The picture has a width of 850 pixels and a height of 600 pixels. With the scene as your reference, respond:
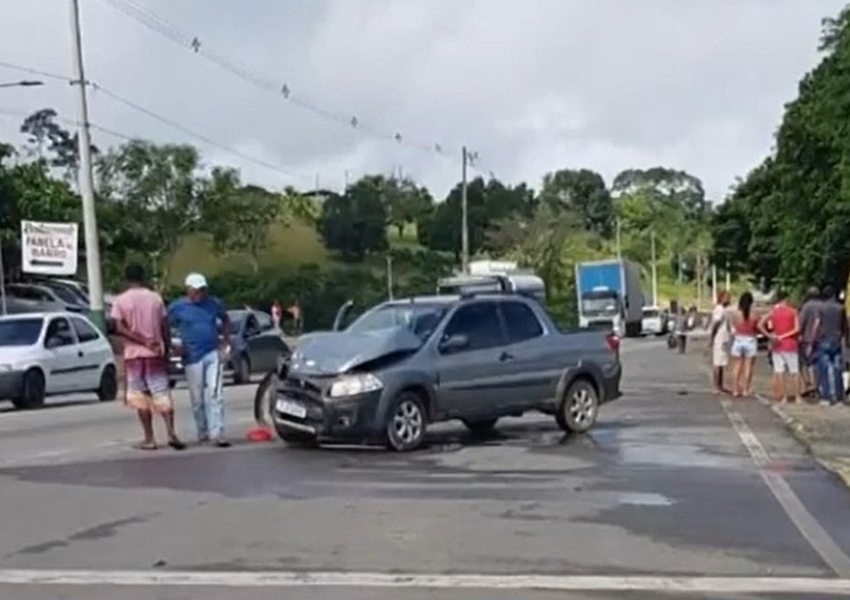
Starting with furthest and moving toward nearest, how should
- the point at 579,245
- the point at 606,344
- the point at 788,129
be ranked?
1. the point at 579,245
2. the point at 788,129
3. the point at 606,344

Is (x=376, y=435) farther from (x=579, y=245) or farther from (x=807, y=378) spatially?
(x=579, y=245)

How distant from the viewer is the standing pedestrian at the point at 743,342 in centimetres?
2758

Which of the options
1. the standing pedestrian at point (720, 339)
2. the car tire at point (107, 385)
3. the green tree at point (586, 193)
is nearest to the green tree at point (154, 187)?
the car tire at point (107, 385)

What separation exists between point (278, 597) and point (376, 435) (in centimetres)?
813

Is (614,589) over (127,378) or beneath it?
beneath

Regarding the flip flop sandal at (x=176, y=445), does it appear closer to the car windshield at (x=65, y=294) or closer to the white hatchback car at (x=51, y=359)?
the white hatchback car at (x=51, y=359)

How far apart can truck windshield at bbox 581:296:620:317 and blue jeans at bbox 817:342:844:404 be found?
50997 millimetres

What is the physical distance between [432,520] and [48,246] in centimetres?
3076

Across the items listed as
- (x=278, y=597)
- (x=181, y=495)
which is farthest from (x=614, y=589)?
(x=181, y=495)

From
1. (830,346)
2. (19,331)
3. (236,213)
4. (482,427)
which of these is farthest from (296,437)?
(236,213)

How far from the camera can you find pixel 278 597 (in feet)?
30.9

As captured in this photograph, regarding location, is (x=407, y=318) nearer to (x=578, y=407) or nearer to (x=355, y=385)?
(x=355, y=385)

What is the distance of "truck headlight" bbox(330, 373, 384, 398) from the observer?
17328 mm

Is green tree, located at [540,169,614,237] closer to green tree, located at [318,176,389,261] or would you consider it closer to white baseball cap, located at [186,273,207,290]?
green tree, located at [318,176,389,261]
